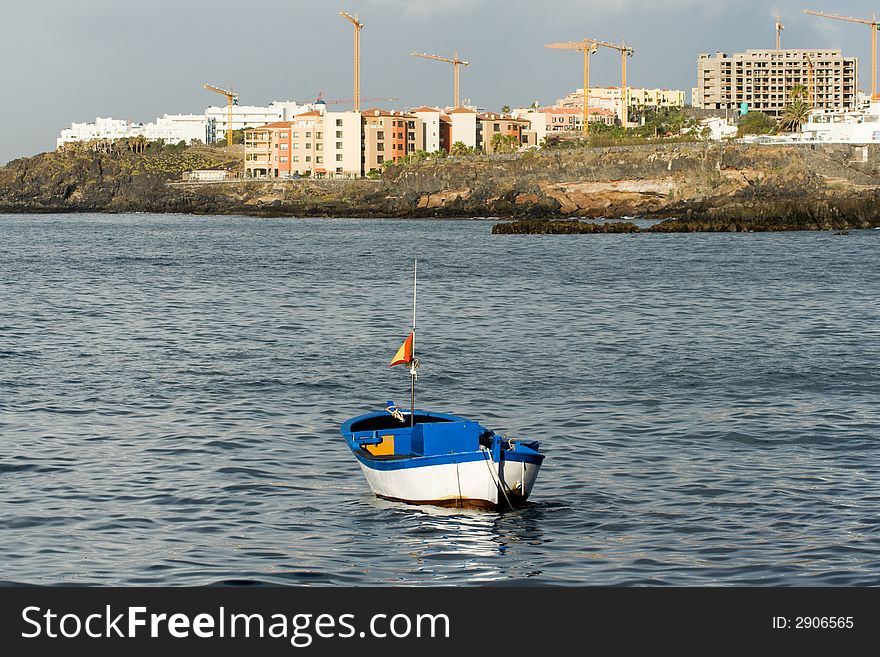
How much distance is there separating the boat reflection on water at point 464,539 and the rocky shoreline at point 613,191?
8797cm

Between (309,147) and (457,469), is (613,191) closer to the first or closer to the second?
(309,147)

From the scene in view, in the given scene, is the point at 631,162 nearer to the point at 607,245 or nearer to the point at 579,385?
the point at 607,245

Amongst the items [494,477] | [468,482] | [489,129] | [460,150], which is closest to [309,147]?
[460,150]

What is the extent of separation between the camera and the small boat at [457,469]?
56.6 ft

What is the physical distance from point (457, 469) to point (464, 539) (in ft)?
4.41

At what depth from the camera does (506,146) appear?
17950 cm

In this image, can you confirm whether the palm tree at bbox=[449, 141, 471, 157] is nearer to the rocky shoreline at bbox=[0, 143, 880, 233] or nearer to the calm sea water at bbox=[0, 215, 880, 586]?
the rocky shoreline at bbox=[0, 143, 880, 233]

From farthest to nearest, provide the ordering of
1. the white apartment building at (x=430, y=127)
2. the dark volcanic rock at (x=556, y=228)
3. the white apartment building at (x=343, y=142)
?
the white apartment building at (x=430, y=127) → the white apartment building at (x=343, y=142) → the dark volcanic rock at (x=556, y=228)

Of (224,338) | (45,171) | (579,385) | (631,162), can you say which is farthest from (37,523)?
(45,171)

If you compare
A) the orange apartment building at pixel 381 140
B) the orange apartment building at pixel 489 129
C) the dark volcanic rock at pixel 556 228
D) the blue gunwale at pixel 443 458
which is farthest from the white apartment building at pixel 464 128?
the blue gunwale at pixel 443 458

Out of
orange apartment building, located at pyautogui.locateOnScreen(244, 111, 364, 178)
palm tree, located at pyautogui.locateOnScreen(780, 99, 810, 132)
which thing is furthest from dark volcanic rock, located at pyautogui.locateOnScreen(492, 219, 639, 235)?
orange apartment building, located at pyautogui.locateOnScreen(244, 111, 364, 178)

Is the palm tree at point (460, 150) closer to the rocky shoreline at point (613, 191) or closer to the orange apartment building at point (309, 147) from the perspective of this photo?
the rocky shoreline at point (613, 191)

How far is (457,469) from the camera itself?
683 inches

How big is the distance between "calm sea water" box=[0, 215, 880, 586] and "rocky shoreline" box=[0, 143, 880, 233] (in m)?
57.0
